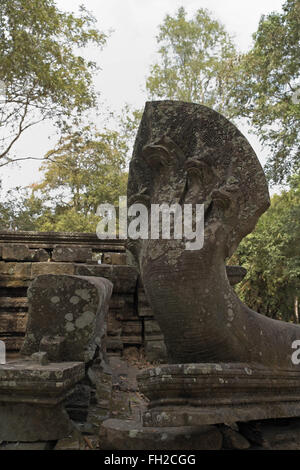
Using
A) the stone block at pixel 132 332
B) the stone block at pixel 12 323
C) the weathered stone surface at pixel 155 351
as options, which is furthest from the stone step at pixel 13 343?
the weathered stone surface at pixel 155 351

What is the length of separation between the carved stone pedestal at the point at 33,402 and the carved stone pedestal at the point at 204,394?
1.23 feet

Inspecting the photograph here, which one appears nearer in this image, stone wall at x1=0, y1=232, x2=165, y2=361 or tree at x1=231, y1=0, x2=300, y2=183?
stone wall at x1=0, y1=232, x2=165, y2=361

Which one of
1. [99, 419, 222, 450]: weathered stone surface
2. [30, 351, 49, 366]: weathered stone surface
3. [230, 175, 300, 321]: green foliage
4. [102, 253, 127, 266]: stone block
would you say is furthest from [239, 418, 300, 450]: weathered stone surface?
[230, 175, 300, 321]: green foliage

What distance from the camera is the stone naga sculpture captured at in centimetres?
193

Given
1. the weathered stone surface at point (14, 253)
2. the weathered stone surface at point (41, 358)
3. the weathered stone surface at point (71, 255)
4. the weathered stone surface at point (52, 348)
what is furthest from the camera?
the weathered stone surface at point (71, 255)

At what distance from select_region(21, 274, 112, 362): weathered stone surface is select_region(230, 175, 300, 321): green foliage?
8.63m

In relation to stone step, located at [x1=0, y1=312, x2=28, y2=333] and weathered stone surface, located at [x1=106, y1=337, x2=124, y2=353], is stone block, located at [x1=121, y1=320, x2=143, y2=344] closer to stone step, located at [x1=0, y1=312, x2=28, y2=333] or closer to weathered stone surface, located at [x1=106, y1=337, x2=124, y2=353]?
weathered stone surface, located at [x1=106, y1=337, x2=124, y2=353]

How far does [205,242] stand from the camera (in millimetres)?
1979

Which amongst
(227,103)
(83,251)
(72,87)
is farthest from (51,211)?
(83,251)

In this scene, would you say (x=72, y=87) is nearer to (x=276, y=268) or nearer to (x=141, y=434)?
(x=276, y=268)

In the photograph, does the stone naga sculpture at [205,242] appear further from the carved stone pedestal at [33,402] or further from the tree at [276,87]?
the tree at [276,87]

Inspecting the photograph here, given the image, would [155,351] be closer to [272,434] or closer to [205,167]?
[272,434]

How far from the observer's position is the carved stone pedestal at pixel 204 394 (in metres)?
1.63

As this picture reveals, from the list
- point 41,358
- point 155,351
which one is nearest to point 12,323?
point 155,351
